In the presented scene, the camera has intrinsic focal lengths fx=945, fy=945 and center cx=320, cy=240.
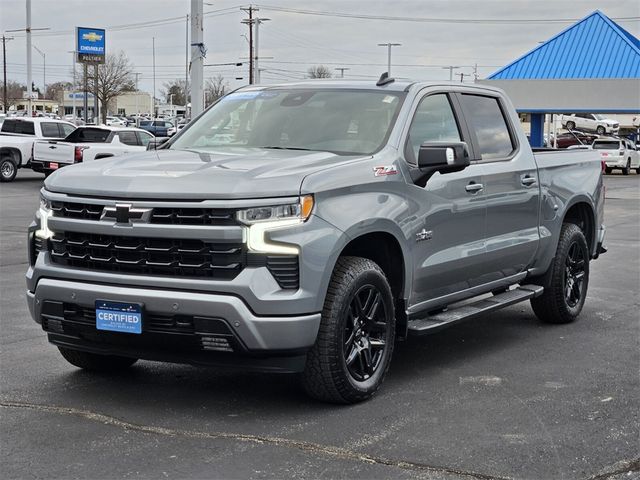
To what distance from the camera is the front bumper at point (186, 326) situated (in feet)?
16.5

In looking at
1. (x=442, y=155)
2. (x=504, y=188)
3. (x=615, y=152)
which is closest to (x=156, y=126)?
(x=615, y=152)

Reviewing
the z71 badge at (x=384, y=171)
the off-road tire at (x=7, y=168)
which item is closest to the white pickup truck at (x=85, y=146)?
the off-road tire at (x=7, y=168)

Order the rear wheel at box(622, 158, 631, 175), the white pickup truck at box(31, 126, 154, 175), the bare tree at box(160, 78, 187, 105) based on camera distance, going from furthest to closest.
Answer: the bare tree at box(160, 78, 187, 105) → the rear wheel at box(622, 158, 631, 175) → the white pickup truck at box(31, 126, 154, 175)

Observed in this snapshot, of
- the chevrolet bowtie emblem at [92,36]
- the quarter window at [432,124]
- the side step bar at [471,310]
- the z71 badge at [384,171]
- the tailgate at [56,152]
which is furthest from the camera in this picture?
the chevrolet bowtie emblem at [92,36]

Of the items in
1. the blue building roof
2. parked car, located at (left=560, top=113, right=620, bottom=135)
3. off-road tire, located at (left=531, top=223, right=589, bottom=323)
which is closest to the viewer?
off-road tire, located at (left=531, top=223, right=589, bottom=323)

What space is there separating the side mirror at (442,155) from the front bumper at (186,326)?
1.45 m

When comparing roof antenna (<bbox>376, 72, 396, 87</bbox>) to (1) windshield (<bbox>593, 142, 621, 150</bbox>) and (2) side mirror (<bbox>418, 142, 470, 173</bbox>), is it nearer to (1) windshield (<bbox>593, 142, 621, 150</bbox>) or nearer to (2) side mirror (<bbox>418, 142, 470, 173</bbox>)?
(2) side mirror (<bbox>418, 142, 470, 173</bbox>)

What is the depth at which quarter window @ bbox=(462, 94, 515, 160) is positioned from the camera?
7246mm

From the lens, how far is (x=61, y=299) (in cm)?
541

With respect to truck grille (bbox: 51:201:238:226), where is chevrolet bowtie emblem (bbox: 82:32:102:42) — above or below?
above

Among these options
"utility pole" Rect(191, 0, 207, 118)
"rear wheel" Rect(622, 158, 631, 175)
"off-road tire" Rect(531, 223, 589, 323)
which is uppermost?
"utility pole" Rect(191, 0, 207, 118)

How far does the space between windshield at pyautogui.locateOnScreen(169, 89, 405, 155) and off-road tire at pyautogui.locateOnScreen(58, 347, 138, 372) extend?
1563 millimetres

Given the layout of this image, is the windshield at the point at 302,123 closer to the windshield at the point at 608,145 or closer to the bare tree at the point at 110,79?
the windshield at the point at 608,145

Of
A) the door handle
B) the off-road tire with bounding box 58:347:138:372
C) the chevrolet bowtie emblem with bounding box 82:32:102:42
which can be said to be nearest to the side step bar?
the door handle
